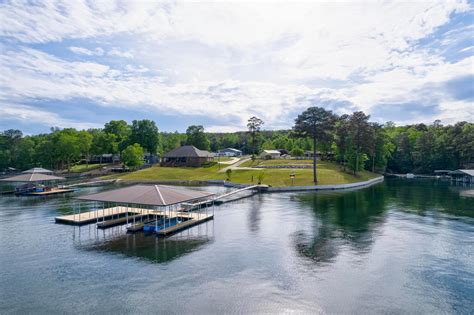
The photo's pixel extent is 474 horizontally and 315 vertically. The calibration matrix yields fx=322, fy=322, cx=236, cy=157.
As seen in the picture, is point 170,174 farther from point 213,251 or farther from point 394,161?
point 394,161

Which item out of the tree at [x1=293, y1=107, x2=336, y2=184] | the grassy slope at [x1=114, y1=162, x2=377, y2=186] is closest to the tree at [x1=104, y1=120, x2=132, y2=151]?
the grassy slope at [x1=114, y1=162, x2=377, y2=186]

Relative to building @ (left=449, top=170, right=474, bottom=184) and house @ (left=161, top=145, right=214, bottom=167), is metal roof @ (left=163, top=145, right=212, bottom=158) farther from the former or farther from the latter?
building @ (left=449, top=170, right=474, bottom=184)

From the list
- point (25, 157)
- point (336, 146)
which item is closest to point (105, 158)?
point (25, 157)

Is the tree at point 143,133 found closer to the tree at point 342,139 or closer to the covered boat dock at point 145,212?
the tree at point 342,139

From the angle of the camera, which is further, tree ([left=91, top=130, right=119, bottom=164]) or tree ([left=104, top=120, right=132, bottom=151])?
tree ([left=104, top=120, right=132, bottom=151])

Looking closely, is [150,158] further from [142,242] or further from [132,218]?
[142,242]
